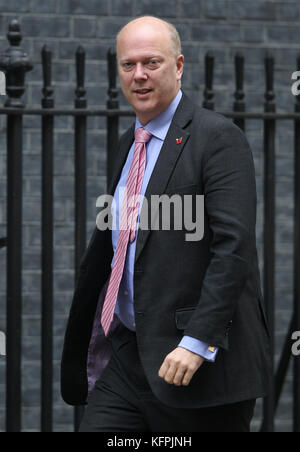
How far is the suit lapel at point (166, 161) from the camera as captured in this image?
117 inches

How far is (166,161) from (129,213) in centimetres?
22

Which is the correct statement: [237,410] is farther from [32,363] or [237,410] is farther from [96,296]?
[32,363]

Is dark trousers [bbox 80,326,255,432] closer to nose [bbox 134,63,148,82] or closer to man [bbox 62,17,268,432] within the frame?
man [bbox 62,17,268,432]

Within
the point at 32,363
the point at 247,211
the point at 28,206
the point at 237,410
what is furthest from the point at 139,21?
the point at 32,363

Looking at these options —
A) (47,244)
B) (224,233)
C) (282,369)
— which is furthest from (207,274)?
(282,369)

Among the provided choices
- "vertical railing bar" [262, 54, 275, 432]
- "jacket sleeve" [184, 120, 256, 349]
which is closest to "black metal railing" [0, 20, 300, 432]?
"vertical railing bar" [262, 54, 275, 432]

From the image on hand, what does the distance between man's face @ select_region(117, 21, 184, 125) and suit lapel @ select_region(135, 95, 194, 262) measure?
0.10 meters

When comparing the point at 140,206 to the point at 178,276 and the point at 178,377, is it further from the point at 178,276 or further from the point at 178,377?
the point at 178,377

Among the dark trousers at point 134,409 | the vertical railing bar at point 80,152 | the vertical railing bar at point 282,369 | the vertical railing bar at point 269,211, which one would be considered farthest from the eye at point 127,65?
the vertical railing bar at point 282,369

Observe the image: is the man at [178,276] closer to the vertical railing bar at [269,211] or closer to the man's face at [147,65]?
the man's face at [147,65]

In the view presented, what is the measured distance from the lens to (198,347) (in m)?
2.83

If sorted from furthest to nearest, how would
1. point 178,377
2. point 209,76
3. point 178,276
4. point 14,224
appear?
point 209,76 → point 14,224 → point 178,276 → point 178,377
